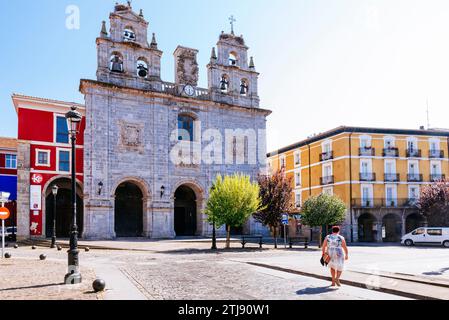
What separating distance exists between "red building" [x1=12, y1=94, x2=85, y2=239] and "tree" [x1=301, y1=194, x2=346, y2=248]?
56.7ft

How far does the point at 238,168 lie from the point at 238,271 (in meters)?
24.3

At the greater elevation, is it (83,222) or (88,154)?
(88,154)

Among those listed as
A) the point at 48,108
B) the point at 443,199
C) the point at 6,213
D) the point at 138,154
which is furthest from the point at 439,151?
the point at 6,213

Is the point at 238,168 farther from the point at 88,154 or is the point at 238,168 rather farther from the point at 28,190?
the point at 28,190

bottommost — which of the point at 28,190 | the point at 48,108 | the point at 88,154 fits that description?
the point at 28,190

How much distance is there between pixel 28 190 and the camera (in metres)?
30.6

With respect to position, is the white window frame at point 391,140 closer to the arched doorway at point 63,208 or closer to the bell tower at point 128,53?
the bell tower at point 128,53

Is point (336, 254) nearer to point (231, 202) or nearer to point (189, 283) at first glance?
point (189, 283)

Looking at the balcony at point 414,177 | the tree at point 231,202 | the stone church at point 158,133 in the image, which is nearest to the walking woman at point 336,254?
the tree at point 231,202

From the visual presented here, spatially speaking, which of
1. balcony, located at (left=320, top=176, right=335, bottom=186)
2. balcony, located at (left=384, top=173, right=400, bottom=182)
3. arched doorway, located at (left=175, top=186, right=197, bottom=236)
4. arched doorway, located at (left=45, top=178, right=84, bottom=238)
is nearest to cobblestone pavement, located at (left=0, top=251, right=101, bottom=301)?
arched doorway, located at (left=45, top=178, right=84, bottom=238)

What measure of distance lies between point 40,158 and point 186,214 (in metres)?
13.1

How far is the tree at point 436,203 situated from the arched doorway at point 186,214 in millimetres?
20809

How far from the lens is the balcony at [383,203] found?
40.5 metres

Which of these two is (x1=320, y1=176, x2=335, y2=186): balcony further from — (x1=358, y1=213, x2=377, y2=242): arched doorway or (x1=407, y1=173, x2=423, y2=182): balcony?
(x1=407, y1=173, x2=423, y2=182): balcony
